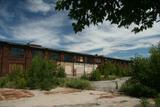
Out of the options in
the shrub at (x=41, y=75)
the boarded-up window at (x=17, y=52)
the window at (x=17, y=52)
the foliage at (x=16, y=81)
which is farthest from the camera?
the window at (x=17, y=52)

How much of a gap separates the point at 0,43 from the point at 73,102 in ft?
94.2

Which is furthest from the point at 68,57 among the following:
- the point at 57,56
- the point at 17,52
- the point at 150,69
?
the point at 150,69

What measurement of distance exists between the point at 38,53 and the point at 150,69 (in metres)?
25.2

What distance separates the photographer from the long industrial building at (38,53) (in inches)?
1685

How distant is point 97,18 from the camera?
576 cm

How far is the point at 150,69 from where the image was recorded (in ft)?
70.1

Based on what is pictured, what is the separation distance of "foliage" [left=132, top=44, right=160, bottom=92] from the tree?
1575 centimetres

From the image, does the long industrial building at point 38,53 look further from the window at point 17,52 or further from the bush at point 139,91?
the bush at point 139,91

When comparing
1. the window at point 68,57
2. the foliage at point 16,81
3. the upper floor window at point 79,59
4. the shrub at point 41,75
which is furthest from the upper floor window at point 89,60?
the shrub at point 41,75

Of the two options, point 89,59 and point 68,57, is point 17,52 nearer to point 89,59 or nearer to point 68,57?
point 68,57

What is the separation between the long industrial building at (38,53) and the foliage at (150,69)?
1596 cm

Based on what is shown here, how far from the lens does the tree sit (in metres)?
5.45

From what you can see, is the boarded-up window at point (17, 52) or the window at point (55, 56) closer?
the boarded-up window at point (17, 52)

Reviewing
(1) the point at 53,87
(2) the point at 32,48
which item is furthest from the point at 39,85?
(2) the point at 32,48
